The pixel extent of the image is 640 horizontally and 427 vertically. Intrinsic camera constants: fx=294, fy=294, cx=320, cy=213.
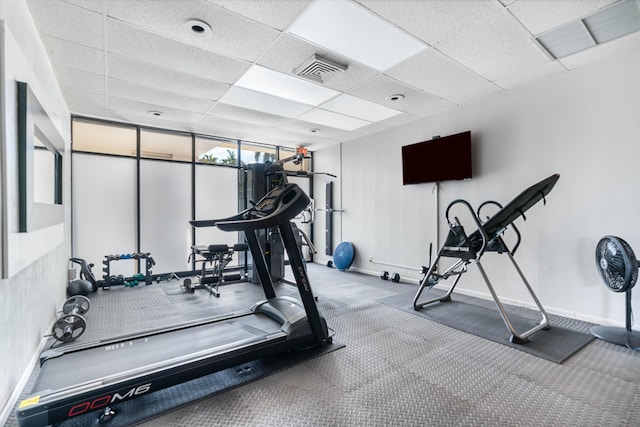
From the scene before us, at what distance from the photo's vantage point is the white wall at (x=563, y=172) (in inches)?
123

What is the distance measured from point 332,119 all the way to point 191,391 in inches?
170

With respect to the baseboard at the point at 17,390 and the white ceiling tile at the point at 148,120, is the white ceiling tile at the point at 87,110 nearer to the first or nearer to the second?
the white ceiling tile at the point at 148,120

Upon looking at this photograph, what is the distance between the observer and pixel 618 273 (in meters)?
2.72

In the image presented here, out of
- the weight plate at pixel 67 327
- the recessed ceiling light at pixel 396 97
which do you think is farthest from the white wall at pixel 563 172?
the weight plate at pixel 67 327

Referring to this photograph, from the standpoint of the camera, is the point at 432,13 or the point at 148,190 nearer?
the point at 432,13

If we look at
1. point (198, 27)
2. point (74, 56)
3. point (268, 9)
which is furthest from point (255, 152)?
point (268, 9)

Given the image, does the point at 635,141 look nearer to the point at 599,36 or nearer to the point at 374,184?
the point at 599,36

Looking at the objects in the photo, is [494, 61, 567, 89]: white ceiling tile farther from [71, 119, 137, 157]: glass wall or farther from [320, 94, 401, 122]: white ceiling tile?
[71, 119, 137, 157]: glass wall

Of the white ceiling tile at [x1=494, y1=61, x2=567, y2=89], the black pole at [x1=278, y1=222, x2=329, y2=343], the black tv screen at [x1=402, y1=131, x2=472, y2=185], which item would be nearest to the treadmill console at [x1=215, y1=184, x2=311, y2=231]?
the black pole at [x1=278, y1=222, x2=329, y2=343]

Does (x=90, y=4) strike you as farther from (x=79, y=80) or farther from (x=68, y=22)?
(x=79, y=80)

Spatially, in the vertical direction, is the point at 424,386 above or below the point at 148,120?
below

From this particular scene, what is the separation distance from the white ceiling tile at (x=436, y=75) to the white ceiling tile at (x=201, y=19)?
1.51m

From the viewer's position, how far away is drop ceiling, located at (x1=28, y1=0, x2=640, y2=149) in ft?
7.73

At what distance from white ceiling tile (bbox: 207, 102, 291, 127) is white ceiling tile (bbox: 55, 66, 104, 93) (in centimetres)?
140
